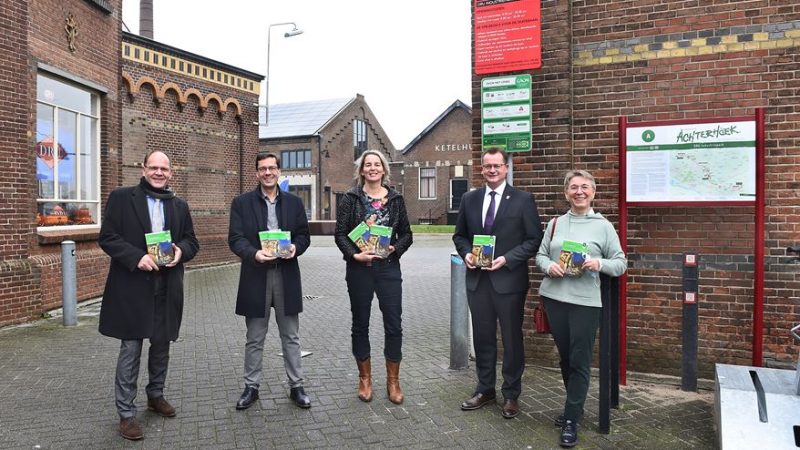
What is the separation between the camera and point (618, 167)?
5492 mm

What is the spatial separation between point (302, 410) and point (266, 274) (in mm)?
1095

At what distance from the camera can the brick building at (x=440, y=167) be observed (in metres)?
45.0

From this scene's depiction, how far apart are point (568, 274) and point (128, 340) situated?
312cm

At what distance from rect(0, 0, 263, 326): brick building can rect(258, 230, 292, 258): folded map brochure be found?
5288 millimetres

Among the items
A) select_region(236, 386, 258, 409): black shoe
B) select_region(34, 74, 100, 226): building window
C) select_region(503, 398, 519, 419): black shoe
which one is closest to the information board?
select_region(503, 398, 519, 419): black shoe

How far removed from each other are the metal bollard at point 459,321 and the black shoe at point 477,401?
103cm

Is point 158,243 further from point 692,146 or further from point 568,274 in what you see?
point 692,146

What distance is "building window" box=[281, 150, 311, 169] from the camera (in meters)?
44.2

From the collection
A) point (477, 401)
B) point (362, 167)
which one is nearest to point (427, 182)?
point (362, 167)

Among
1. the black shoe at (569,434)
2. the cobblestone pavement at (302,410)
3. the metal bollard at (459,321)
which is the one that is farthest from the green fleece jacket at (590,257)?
the metal bollard at (459,321)

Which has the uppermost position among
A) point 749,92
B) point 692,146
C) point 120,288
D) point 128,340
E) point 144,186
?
point 749,92

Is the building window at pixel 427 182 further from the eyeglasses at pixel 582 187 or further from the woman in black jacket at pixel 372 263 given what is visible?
the eyeglasses at pixel 582 187

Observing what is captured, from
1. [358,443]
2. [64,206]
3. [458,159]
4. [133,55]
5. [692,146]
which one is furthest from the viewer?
[458,159]

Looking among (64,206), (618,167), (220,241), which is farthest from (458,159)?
(618,167)
